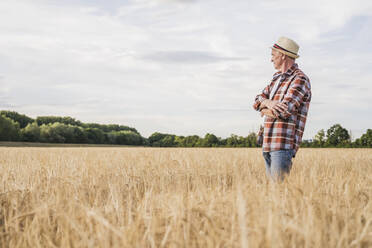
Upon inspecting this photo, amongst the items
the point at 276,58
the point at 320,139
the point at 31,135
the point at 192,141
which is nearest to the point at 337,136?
the point at 320,139

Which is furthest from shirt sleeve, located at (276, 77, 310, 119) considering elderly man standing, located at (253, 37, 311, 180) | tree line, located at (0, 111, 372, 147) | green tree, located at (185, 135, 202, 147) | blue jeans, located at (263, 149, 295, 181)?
green tree, located at (185, 135, 202, 147)

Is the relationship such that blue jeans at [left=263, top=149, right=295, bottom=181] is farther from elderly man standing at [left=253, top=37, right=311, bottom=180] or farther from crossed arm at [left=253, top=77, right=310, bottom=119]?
crossed arm at [left=253, top=77, right=310, bottom=119]

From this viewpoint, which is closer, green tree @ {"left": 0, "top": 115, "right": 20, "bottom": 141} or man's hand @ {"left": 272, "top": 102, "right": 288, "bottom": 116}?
man's hand @ {"left": 272, "top": 102, "right": 288, "bottom": 116}

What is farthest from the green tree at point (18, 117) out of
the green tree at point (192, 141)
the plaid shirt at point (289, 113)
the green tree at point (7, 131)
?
the plaid shirt at point (289, 113)

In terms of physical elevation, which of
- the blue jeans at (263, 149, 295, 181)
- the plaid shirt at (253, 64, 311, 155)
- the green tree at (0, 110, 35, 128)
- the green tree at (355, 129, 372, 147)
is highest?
the green tree at (0, 110, 35, 128)

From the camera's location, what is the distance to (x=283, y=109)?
12.8 feet

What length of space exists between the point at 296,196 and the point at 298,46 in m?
2.24

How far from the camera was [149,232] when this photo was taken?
7.09ft

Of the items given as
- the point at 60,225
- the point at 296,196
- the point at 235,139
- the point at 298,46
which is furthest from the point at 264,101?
the point at 235,139

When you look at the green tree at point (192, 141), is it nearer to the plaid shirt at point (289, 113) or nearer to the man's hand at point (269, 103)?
the plaid shirt at point (289, 113)

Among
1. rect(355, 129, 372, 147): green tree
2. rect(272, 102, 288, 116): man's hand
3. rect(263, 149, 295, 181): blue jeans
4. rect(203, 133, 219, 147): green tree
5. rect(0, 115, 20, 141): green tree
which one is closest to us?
rect(272, 102, 288, 116): man's hand

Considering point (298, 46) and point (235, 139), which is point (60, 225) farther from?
point (235, 139)

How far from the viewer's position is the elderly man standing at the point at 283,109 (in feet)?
13.0

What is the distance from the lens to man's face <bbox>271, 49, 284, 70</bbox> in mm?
4246
